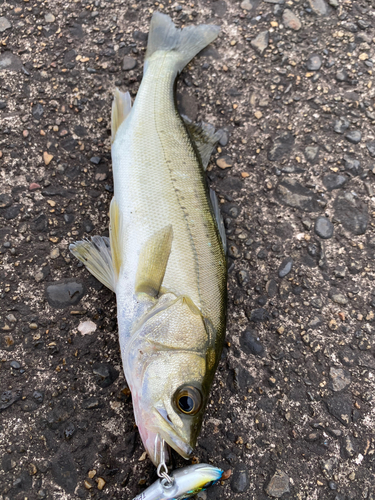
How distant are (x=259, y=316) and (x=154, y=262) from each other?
1000mm

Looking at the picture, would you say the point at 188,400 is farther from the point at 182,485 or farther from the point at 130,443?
the point at 130,443

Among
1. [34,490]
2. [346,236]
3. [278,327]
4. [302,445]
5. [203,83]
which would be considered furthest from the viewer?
[203,83]

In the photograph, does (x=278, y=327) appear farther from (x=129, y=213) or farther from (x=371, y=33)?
(x=371, y=33)

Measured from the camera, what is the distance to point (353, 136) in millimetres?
3355

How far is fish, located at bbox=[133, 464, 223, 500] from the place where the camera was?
226 cm

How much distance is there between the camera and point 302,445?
270 centimetres

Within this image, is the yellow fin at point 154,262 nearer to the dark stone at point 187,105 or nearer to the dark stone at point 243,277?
the dark stone at point 243,277

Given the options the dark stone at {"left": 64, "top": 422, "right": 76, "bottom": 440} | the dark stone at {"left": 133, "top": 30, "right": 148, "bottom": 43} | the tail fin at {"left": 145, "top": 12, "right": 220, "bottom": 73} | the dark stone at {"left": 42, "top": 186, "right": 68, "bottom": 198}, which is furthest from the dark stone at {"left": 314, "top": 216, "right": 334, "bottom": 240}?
the dark stone at {"left": 64, "top": 422, "right": 76, "bottom": 440}

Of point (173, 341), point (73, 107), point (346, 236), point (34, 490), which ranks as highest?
point (73, 107)

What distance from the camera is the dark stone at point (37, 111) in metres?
3.25

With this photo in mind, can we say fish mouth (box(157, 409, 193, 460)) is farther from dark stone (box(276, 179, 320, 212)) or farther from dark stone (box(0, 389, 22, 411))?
dark stone (box(276, 179, 320, 212))

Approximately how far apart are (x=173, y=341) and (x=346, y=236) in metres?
1.79

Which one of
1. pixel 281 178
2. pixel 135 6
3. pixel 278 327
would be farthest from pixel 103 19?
pixel 278 327

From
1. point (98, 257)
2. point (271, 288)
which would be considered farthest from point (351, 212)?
point (98, 257)
